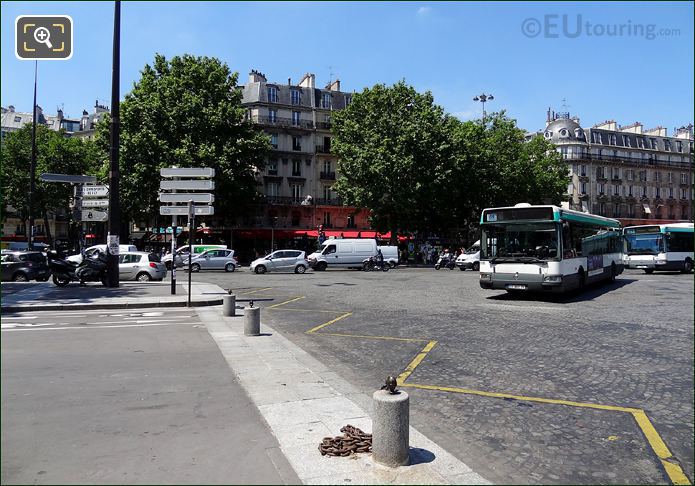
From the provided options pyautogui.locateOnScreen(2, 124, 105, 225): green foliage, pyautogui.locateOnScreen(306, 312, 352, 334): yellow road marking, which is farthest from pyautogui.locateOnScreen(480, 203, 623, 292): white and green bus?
pyautogui.locateOnScreen(2, 124, 105, 225): green foliage

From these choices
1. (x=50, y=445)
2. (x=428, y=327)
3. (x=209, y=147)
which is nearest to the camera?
(x=50, y=445)

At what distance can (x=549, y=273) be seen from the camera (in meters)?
15.0

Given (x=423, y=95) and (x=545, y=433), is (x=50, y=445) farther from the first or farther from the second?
(x=423, y=95)

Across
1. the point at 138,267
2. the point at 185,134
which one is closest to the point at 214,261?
the point at 138,267

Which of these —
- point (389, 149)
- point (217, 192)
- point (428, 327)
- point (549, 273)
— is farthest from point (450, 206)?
point (428, 327)

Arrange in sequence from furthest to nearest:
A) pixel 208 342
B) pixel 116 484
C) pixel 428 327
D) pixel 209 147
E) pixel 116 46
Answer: pixel 209 147 → pixel 116 46 → pixel 428 327 → pixel 208 342 → pixel 116 484

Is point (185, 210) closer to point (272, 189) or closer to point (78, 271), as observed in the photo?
point (78, 271)

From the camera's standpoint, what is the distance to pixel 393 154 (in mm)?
42656

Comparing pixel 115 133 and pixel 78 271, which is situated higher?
pixel 115 133

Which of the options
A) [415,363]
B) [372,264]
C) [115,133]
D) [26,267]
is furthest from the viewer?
[372,264]

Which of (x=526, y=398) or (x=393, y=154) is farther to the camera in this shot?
(x=393, y=154)

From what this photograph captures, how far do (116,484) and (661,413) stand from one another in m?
5.44

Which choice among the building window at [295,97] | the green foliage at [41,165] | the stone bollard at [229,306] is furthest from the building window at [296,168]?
the stone bollard at [229,306]

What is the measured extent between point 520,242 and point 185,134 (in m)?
32.5
